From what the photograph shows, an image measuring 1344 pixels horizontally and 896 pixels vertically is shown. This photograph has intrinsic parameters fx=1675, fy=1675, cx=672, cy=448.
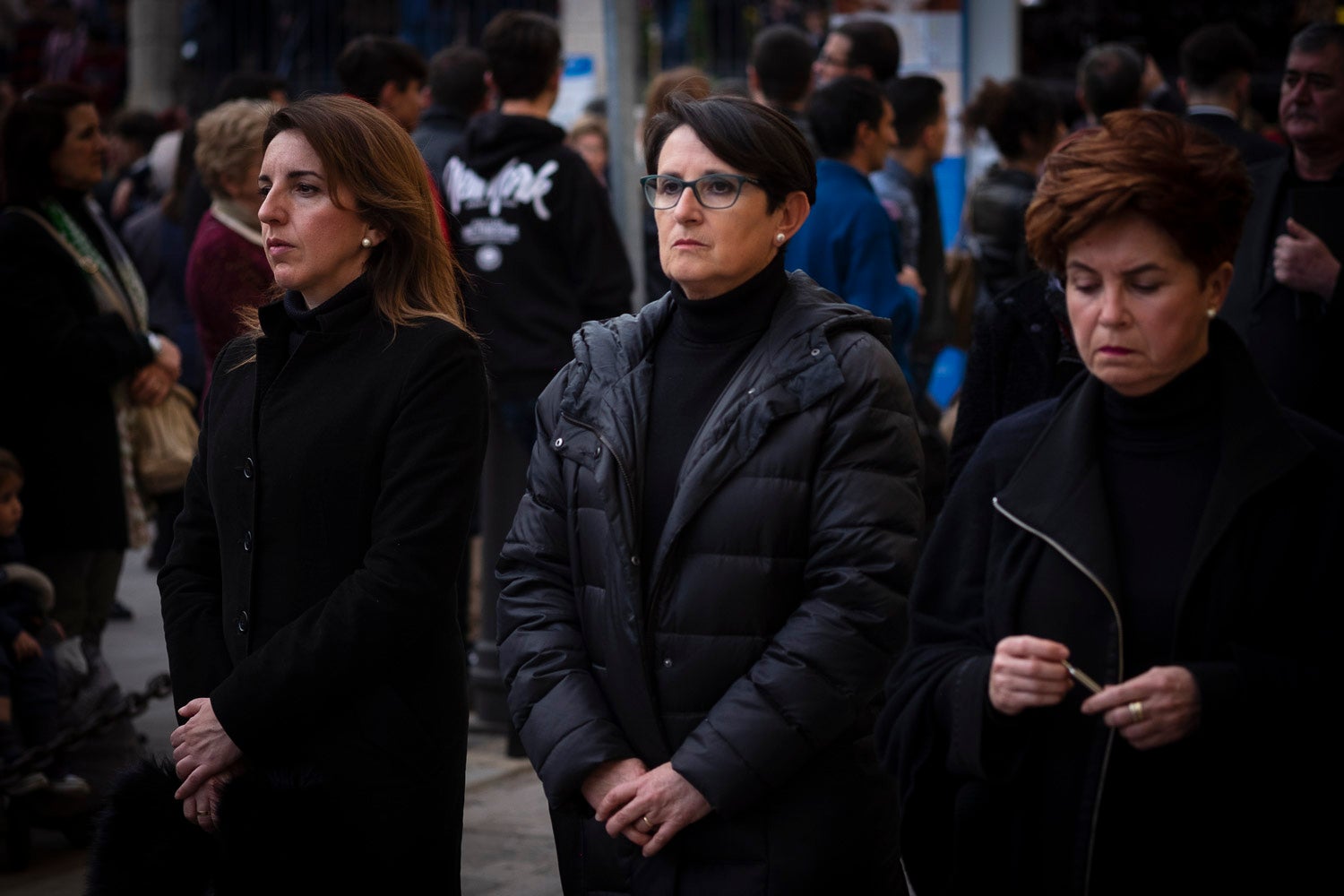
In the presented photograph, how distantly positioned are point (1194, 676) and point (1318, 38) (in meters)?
Result: 3.50

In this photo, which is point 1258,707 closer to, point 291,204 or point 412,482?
point 412,482

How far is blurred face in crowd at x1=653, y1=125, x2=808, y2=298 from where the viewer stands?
310cm

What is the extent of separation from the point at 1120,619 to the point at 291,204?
5.94 ft

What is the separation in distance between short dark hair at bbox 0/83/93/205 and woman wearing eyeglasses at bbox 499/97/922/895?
3332 millimetres

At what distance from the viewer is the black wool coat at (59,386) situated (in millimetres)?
5602

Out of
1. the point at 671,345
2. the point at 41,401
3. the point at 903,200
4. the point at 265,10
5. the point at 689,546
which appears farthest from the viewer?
the point at 265,10

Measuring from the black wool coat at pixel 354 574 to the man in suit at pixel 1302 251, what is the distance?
8.26 feet

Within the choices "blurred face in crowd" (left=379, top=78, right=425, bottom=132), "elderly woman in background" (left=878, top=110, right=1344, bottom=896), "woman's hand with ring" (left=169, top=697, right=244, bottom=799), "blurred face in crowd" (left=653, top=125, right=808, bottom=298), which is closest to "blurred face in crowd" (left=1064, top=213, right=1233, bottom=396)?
"elderly woman in background" (left=878, top=110, right=1344, bottom=896)

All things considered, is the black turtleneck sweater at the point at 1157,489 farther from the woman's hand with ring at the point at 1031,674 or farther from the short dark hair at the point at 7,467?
the short dark hair at the point at 7,467

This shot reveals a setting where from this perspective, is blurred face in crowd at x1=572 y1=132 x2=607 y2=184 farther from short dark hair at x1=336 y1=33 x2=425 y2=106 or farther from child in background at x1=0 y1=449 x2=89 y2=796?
child in background at x1=0 y1=449 x2=89 y2=796

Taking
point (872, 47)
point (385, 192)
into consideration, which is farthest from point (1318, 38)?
point (385, 192)

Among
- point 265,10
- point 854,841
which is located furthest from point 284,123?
point 265,10

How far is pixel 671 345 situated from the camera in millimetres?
3225

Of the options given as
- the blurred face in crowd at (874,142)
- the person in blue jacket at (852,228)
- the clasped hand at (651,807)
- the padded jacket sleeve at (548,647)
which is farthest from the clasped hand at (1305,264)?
the clasped hand at (651,807)
